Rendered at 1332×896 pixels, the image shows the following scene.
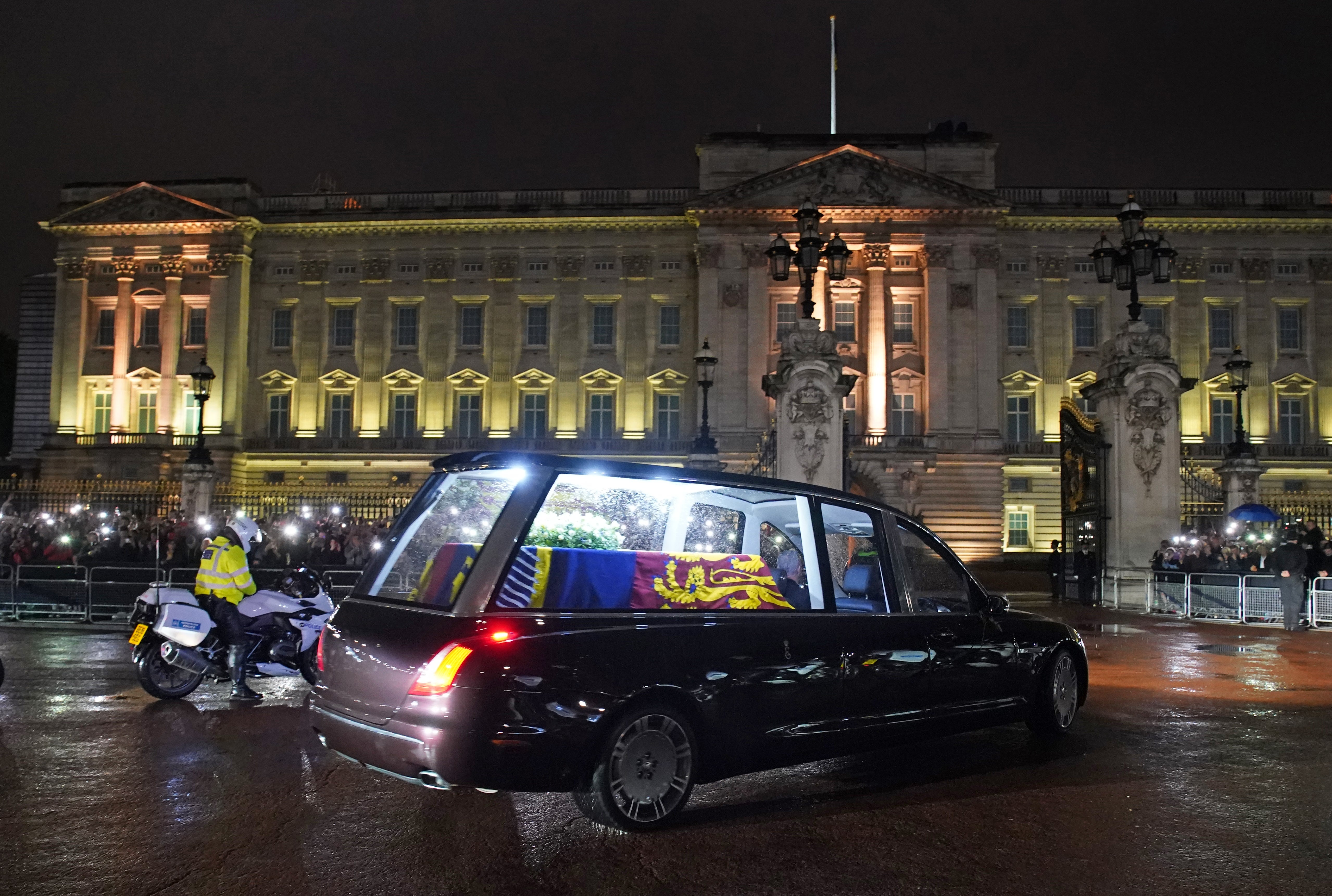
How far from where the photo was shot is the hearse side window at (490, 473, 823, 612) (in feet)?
16.7

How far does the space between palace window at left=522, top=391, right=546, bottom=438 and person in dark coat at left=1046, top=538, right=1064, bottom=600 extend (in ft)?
97.1

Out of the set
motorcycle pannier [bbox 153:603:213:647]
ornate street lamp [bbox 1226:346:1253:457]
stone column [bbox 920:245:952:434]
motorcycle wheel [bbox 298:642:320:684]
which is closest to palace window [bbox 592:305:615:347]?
stone column [bbox 920:245:952:434]

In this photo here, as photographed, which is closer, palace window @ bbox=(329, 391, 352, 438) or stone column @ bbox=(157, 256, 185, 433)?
stone column @ bbox=(157, 256, 185, 433)

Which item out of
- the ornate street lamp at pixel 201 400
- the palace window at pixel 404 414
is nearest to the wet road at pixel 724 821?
the ornate street lamp at pixel 201 400

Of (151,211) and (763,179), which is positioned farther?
(151,211)

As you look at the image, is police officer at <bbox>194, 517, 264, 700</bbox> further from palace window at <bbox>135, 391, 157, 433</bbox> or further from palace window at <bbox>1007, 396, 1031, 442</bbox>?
palace window at <bbox>135, 391, 157, 433</bbox>

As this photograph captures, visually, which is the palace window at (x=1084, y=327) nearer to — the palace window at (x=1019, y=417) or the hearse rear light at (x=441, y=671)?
the palace window at (x=1019, y=417)

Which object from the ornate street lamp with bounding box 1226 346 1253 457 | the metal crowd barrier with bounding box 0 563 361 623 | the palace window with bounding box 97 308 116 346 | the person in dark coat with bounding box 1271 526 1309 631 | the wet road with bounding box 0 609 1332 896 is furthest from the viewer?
the palace window with bounding box 97 308 116 346

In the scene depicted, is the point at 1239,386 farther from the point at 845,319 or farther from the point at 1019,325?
the point at 845,319

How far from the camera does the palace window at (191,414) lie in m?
49.8

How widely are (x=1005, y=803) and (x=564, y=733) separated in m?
2.38

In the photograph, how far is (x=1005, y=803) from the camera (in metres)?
5.50

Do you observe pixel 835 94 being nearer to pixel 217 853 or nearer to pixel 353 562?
pixel 353 562

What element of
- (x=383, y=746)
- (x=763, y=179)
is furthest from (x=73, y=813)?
(x=763, y=179)
